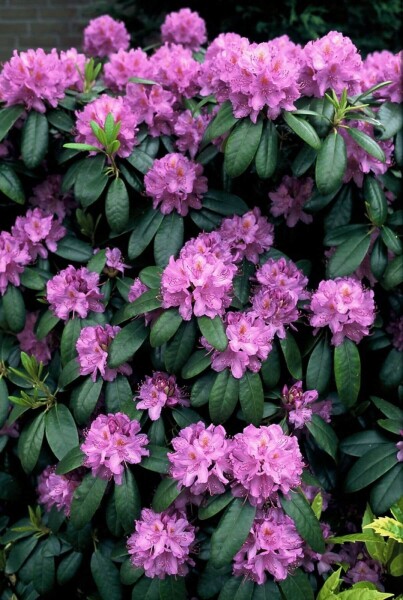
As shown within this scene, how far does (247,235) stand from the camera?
171 centimetres

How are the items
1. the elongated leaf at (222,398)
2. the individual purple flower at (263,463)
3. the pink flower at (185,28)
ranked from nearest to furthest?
the individual purple flower at (263,463) < the elongated leaf at (222,398) < the pink flower at (185,28)

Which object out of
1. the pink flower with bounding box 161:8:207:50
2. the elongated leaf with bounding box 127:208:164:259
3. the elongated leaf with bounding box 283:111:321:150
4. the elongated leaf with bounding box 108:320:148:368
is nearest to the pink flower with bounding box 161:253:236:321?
the elongated leaf with bounding box 108:320:148:368

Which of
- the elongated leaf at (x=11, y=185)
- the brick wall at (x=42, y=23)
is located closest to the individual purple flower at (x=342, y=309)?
the elongated leaf at (x=11, y=185)

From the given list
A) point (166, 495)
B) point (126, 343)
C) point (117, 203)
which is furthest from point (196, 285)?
point (166, 495)

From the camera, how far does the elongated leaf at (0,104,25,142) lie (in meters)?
Result: 1.74

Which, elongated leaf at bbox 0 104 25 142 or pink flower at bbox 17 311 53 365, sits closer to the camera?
elongated leaf at bbox 0 104 25 142

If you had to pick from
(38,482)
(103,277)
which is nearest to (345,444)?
(103,277)

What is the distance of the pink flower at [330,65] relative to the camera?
1.59m

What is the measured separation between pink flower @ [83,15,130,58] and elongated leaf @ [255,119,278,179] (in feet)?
3.72

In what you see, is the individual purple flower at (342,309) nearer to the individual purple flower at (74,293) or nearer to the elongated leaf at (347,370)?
the elongated leaf at (347,370)

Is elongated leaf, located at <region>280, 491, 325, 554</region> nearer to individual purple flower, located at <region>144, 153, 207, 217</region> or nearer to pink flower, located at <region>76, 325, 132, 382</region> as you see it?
pink flower, located at <region>76, 325, 132, 382</region>

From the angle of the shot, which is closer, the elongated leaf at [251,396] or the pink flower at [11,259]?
the elongated leaf at [251,396]

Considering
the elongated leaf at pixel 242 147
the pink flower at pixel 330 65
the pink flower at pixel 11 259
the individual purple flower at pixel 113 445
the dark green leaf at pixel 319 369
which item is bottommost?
the individual purple flower at pixel 113 445

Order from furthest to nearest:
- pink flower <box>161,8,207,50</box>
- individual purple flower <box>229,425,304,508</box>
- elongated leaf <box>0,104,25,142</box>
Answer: pink flower <box>161,8,207,50</box> < elongated leaf <box>0,104,25,142</box> < individual purple flower <box>229,425,304,508</box>
